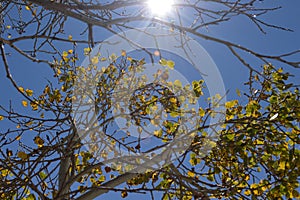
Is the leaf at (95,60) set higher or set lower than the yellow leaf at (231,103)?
higher

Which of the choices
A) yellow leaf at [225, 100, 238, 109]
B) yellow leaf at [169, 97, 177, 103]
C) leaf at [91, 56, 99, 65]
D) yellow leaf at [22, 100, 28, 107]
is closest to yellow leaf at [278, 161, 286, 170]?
yellow leaf at [225, 100, 238, 109]

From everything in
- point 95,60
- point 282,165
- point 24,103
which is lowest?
point 282,165

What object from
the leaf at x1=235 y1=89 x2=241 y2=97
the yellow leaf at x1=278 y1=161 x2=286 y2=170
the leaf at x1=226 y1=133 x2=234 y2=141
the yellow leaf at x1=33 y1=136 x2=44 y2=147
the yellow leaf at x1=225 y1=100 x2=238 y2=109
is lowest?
the yellow leaf at x1=278 y1=161 x2=286 y2=170

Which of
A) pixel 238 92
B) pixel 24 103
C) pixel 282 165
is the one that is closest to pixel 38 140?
pixel 24 103

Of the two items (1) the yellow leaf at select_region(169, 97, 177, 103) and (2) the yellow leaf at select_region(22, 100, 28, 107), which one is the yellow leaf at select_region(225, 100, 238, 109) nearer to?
(1) the yellow leaf at select_region(169, 97, 177, 103)

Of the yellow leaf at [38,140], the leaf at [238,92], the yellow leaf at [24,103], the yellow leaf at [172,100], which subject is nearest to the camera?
the yellow leaf at [38,140]

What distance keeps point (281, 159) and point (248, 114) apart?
0.52m

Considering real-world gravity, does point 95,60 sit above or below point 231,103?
above

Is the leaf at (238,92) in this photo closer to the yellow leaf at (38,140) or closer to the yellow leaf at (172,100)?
the yellow leaf at (172,100)

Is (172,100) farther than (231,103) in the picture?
Yes

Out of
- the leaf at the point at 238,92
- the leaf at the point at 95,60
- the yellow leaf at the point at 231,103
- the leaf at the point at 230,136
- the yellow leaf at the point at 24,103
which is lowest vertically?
the leaf at the point at 230,136

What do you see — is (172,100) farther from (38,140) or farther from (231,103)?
(38,140)

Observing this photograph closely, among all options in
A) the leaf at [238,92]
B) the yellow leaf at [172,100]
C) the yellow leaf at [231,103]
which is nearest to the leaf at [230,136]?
the yellow leaf at [231,103]

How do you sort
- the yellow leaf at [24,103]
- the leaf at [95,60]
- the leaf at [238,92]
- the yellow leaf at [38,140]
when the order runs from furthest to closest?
the leaf at [95,60] < the yellow leaf at [24,103] < the leaf at [238,92] < the yellow leaf at [38,140]
